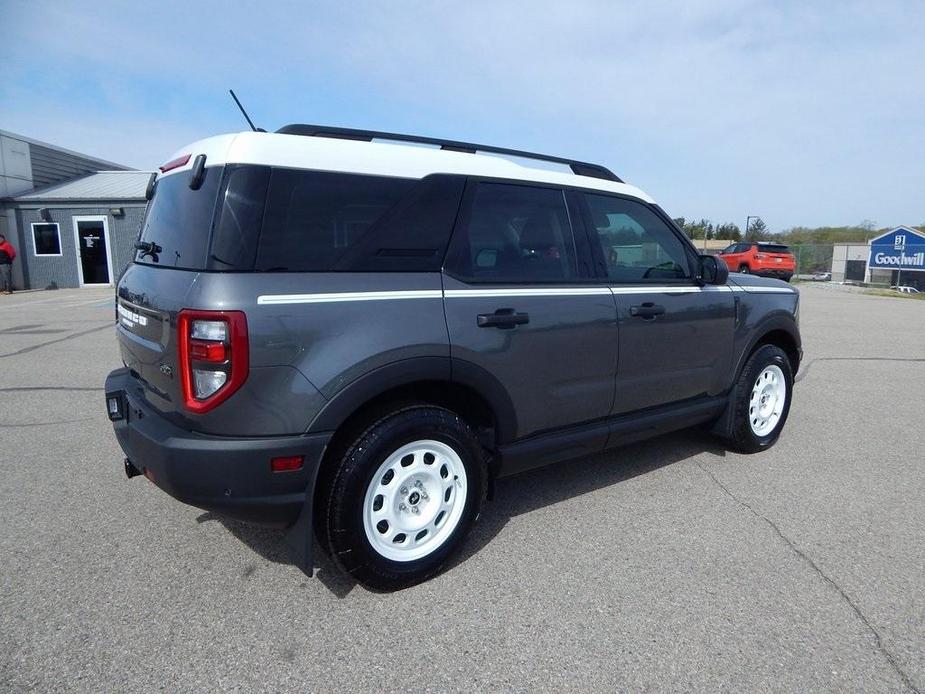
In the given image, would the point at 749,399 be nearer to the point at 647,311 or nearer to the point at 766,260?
the point at 647,311

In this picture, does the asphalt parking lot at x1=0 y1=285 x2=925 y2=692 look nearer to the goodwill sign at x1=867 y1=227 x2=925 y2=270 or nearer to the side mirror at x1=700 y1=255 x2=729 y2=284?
the side mirror at x1=700 y1=255 x2=729 y2=284

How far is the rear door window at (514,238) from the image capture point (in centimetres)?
293

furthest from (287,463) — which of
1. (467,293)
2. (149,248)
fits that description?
(149,248)

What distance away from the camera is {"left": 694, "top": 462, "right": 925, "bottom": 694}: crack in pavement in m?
2.23

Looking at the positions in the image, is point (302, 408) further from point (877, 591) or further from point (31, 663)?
point (877, 591)

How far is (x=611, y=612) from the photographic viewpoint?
2.58 m

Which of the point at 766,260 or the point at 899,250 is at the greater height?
the point at 899,250

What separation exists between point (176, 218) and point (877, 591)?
11.5 ft

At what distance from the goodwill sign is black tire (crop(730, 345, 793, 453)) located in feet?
74.3

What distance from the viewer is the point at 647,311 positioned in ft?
11.6

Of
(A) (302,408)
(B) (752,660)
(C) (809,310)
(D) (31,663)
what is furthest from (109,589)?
(C) (809,310)

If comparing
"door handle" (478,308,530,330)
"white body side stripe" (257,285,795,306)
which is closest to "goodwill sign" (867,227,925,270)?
"white body side stripe" (257,285,795,306)

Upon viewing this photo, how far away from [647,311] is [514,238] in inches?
37.4

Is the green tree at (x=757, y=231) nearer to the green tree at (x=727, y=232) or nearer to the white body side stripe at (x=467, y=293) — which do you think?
the green tree at (x=727, y=232)
